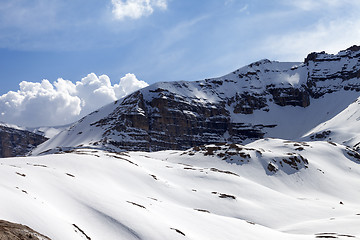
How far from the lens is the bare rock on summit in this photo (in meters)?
14.4

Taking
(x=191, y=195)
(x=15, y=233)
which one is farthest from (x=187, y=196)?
(x=15, y=233)

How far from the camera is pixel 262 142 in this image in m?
134

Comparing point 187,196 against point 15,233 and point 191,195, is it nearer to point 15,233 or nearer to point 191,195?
point 191,195

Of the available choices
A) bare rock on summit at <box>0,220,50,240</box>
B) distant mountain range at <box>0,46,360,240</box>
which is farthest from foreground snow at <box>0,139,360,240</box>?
bare rock on summit at <box>0,220,50,240</box>

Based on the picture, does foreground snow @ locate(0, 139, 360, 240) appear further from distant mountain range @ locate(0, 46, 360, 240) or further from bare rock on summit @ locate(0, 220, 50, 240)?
bare rock on summit @ locate(0, 220, 50, 240)

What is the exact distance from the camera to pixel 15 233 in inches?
586

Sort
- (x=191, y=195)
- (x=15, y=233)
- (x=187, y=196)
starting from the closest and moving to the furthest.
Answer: (x=15, y=233), (x=187, y=196), (x=191, y=195)

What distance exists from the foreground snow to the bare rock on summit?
1864 mm

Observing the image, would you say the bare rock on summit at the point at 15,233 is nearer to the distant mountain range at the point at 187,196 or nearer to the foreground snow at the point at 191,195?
the distant mountain range at the point at 187,196

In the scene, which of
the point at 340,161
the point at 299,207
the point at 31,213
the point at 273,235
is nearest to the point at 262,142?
the point at 340,161

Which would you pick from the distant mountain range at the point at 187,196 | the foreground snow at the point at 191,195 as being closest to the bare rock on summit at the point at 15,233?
the distant mountain range at the point at 187,196

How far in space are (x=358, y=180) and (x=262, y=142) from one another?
140 feet

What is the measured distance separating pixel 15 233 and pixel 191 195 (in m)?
40.8

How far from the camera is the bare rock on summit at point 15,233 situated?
14.4 m
